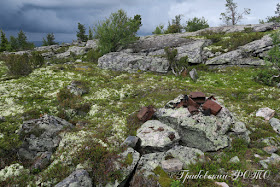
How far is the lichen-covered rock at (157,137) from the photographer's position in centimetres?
858

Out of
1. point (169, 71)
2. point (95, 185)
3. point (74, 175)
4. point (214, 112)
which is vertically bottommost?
point (95, 185)

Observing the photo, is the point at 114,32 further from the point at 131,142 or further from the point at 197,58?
the point at 131,142

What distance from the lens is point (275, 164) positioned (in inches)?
276

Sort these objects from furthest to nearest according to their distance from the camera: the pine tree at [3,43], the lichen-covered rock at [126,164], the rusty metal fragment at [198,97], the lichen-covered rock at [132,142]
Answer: the pine tree at [3,43] → the rusty metal fragment at [198,97] → the lichen-covered rock at [132,142] → the lichen-covered rock at [126,164]

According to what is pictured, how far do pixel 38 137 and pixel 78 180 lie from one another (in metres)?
4.65

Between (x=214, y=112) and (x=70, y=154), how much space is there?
9.34m

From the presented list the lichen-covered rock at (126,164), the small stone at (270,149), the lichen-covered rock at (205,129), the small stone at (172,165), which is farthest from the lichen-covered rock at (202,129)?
the lichen-covered rock at (126,164)

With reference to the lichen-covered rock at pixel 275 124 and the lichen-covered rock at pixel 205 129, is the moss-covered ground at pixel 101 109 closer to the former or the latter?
the lichen-covered rock at pixel 275 124

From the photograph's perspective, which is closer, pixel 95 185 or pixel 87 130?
pixel 95 185

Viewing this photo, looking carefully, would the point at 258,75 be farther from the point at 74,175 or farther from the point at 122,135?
the point at 74,175

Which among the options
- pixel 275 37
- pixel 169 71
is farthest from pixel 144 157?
pixel 275 37

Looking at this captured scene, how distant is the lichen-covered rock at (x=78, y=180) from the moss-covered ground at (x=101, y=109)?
481 millimetres

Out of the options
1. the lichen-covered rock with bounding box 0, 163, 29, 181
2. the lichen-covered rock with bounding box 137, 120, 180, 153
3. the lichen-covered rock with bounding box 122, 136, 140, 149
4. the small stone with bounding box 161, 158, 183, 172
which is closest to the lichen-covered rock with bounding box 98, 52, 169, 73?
the lichen-covered rock with bounding box 137, 120, 180, 153

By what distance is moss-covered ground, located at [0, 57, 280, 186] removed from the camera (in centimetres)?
773
